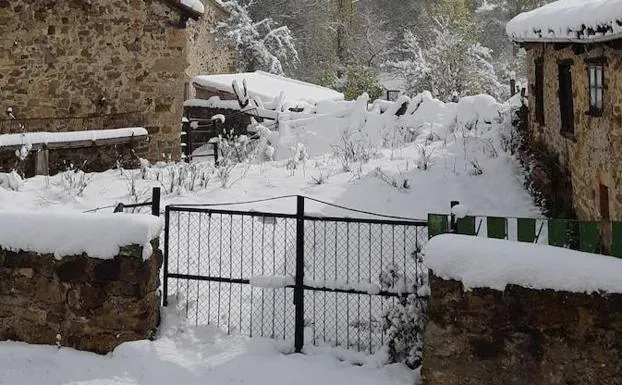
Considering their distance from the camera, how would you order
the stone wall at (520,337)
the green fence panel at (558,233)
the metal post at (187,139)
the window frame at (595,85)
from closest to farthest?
the stone wall at (520,337)
the green fence panel at (558,233)
the window frame at (595,85)
the metal post at (187,139)

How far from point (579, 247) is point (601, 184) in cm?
281

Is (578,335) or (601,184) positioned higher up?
(601,184)

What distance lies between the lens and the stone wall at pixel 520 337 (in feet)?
15.4

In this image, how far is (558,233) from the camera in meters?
5.41

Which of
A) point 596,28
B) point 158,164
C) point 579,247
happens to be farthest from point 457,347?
point 158,164

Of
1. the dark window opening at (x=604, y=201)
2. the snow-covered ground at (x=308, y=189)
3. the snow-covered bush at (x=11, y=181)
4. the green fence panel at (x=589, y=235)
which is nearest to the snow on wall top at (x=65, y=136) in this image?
the snow-covered ground at (x=308, y=189)

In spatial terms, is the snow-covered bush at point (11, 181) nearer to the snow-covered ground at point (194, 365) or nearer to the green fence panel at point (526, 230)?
the snow-covered ground at point (194, 365)

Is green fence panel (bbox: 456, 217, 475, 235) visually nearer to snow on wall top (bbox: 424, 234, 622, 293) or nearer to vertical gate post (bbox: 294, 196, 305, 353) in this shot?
snow on wall top (bbox: 424, 234, 622, 293)

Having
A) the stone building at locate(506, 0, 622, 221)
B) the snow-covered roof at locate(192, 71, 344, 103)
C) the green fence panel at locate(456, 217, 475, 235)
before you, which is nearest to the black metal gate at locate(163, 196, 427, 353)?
the green fence panel at locate(456, 217, 475, 235)

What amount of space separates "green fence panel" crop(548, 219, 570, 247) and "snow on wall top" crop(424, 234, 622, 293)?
41 cm

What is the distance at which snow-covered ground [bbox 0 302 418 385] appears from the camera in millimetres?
5629

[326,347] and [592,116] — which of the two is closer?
[326,347]

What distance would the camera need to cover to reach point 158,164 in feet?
42.5

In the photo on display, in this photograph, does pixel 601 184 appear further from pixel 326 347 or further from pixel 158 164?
pixel 158 164
